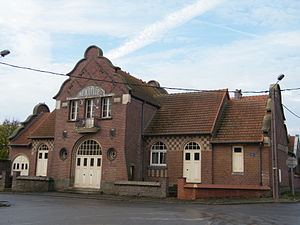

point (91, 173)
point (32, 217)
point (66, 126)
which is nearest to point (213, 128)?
point (91, 173)

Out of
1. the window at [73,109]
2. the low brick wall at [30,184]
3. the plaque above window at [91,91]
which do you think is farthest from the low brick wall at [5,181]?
the plaque above window at [91,91]

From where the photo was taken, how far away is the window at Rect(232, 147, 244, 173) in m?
25.0

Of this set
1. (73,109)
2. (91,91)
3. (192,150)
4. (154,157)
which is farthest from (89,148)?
(192,150)

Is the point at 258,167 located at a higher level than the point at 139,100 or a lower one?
lower

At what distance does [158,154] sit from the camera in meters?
27.6

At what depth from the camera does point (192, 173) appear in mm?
26172

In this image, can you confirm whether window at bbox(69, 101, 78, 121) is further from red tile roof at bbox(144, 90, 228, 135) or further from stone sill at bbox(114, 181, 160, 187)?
stone sill at bbox(114, 181, 160, 187)

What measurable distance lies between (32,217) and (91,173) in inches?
553

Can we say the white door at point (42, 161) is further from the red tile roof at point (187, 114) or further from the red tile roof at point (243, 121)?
the red tile roof at point (243, 121)

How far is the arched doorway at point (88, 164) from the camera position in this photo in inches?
1059

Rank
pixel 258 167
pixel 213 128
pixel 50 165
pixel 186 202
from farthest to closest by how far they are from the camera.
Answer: pixel 50 165
pixel 213 128
pixel 258 167
pixel 186 202

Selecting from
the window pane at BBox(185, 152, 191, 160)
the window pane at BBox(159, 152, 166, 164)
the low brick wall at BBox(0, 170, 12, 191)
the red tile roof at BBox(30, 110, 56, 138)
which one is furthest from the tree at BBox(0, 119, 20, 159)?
the window pane at BBox(185, 152, 191, 160)

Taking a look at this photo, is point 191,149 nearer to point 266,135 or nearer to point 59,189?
point 266,135

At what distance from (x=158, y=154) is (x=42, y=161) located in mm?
10814
